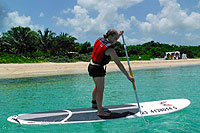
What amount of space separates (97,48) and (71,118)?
1813 mm

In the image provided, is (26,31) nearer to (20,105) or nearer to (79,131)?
(20,105)

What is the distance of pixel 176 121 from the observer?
429cm

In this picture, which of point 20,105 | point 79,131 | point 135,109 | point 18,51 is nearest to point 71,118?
point 79,131

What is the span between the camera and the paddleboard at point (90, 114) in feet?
14.4

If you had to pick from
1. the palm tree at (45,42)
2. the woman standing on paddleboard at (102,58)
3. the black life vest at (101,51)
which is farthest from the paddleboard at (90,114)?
the palm tree at (45,42)

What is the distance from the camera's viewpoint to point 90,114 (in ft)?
15.5

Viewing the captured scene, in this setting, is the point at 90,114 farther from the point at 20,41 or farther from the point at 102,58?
the point at 20,41

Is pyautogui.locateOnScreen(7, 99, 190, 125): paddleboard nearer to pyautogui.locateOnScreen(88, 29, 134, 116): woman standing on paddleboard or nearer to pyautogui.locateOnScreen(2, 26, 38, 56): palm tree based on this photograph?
pyautogui.locateOnScreen(88, 29, 134, 116): woman standing on paddleboard

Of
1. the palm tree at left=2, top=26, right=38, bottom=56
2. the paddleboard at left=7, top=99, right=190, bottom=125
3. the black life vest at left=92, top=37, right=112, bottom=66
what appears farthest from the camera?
the palm tree at left=2, top=26, right=38, bottom=56

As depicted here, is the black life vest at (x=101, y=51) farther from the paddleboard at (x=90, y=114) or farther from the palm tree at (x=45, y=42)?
the palm tree at (x=45, y=42)

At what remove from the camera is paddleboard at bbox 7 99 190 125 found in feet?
14.4

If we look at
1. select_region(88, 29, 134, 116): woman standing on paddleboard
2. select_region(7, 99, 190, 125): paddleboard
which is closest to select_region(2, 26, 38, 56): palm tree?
select_region(7, 99, 190, 125): paddleboard

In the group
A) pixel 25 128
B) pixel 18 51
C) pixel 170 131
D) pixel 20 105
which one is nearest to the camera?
pixel 170 131

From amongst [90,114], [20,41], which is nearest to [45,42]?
[20,41]
